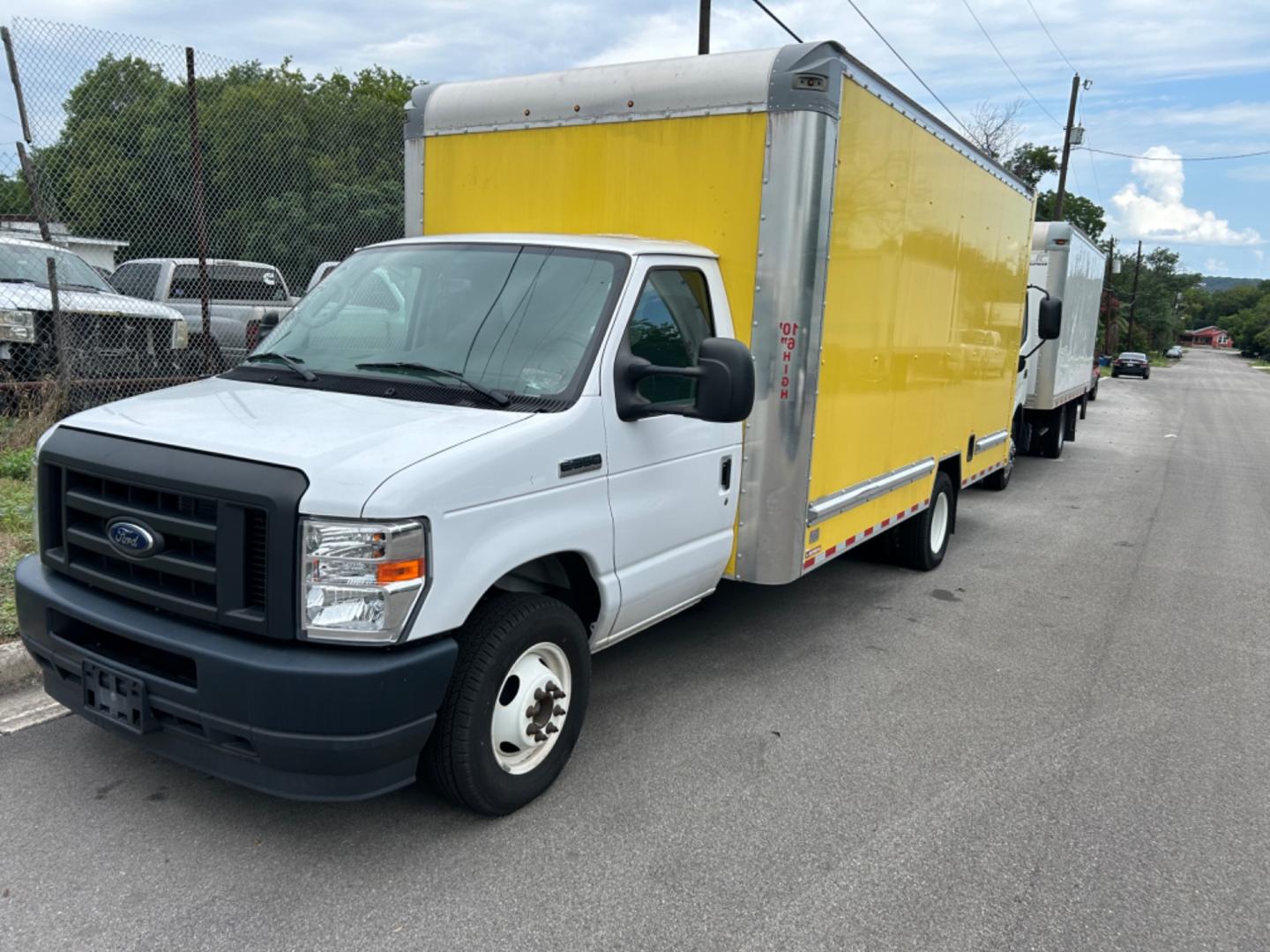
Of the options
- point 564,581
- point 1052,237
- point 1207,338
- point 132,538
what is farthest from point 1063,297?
point 1207,338

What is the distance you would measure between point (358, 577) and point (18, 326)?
7.22 meters

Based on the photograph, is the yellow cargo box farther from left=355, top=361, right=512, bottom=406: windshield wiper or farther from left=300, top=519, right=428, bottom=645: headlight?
left=300, top=519, right=428, bottom=645: headlight

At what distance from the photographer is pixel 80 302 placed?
29.7ft

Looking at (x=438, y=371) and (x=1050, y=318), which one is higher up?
(x=1050, y=318)

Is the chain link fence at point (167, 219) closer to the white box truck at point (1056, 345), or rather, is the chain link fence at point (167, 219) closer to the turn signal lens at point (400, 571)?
the turn signal lens at point (400, 571)

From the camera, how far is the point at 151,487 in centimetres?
314

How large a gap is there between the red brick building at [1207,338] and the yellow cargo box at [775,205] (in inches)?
7867

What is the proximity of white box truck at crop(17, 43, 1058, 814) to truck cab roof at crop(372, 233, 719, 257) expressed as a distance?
0.10ft

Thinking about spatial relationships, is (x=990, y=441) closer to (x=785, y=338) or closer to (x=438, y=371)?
(x=785, y=338)

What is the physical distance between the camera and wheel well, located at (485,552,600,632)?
3.76 meters

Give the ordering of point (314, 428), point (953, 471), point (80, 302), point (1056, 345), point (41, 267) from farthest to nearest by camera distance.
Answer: point (1056, 345)
point (41, 267)
point (80, 302)
point (953, 471)
point (314, 428)

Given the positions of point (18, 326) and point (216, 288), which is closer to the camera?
point (18, 326)

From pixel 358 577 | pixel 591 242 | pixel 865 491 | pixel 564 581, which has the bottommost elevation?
pixel 564 581

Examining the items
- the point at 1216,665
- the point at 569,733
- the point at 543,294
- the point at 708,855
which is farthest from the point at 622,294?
the point at 1216,665
